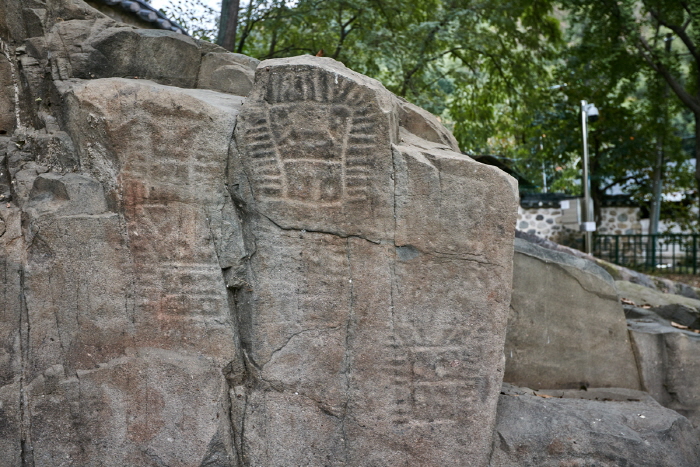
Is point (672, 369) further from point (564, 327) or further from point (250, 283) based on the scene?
point (250, 283)

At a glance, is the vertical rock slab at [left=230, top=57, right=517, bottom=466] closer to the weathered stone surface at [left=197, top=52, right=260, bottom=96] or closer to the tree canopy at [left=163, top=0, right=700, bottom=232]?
the weathered stone surface at [left=197, top=52, right=260, bottom=96]

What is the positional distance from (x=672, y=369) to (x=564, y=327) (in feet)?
2.28

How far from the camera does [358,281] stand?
296 cm

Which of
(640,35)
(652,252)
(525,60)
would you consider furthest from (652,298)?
(640,35)

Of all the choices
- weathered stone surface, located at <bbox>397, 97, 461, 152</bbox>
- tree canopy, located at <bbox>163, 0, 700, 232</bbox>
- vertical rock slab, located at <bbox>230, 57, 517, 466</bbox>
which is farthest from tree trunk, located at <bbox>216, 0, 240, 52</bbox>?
vertical rock slab, located at <bbox>230, 57, 517, 466</bbox>

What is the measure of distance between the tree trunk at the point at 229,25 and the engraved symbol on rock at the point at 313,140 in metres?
4.83

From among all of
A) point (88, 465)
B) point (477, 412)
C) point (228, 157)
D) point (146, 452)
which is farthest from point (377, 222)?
point (88, 465)

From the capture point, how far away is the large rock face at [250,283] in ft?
9.53

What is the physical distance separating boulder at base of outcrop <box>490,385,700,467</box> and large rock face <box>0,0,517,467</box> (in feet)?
0.59

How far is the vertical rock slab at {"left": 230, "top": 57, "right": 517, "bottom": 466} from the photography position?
2.93 meters

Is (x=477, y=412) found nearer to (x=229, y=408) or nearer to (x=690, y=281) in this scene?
(x=229, y=408)

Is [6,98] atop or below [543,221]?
atop

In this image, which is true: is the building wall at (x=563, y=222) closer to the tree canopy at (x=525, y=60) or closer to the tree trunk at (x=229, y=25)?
the tree canopy at (x=525, y=60)

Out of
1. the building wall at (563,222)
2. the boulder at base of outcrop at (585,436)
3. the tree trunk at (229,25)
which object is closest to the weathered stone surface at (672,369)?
the boulder at base of outcrop at (585,436)
